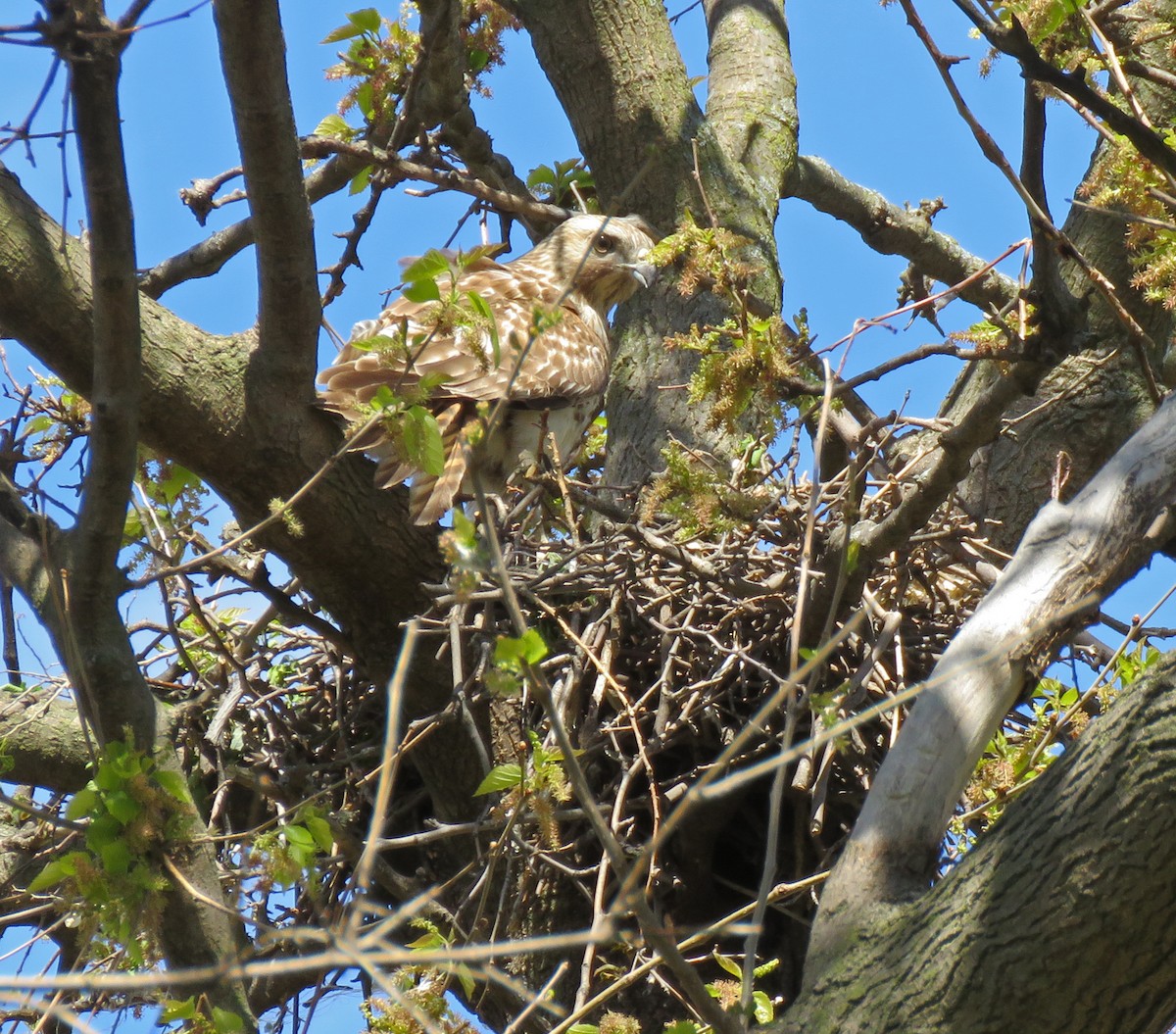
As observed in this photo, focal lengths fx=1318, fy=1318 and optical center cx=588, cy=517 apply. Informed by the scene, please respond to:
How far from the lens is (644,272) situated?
5078 mm

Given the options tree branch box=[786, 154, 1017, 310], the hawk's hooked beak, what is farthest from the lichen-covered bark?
tree branch box=[786, 154, 1017, 310]

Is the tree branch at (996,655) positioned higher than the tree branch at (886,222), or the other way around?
the tree branch at (886,222)

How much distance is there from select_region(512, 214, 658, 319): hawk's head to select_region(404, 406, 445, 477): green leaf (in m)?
2.77

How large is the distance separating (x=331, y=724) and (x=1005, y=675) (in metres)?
2.20

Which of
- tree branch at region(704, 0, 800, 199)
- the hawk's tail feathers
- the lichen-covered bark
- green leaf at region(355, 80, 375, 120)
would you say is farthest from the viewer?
tree branch at region(704, 0, 800, 199)

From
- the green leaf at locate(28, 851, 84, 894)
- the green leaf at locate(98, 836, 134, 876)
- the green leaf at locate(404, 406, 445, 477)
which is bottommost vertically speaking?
the green leaf at locate(98, 836, 134, 876)

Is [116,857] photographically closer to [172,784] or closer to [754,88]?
[172,784]

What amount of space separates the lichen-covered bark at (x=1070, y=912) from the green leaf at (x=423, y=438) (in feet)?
3.61

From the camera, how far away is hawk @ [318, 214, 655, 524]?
2389mm

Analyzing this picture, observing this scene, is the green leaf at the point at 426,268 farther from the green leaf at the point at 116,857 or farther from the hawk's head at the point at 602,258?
the hawk's head at the point at 602,258

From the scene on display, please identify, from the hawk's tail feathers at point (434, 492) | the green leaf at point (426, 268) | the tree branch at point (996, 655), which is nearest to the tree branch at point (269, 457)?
the hawk's tail feathers at point (434, 492)

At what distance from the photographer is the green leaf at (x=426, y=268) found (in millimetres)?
2027

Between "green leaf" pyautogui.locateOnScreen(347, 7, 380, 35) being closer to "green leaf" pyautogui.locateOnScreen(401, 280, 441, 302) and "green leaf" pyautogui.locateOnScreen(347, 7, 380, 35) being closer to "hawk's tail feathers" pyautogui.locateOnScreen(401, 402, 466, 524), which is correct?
"hawk's tail feathers" pyautogui.locateOnScreen(401, 402, 466, 524)

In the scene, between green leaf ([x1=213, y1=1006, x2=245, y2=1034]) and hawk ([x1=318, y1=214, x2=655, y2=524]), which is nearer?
green leaf ([x1=213, y1=1006, x2=245, y2=1034])
